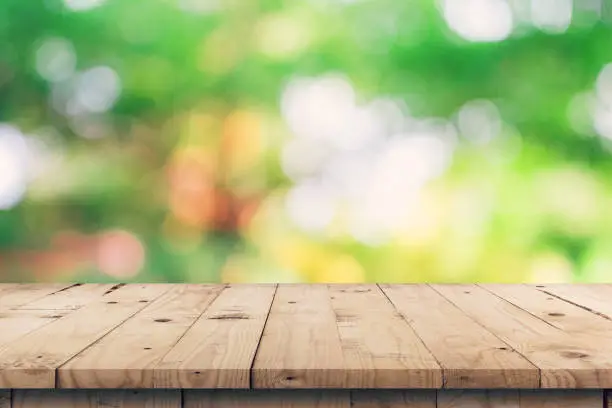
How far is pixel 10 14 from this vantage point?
227 centimetres

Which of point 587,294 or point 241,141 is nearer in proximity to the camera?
point 587,294

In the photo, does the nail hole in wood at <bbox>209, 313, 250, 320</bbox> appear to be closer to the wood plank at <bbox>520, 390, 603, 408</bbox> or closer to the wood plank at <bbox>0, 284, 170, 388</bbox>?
the wood plank at <bbox>0, 284, 170, 388</bbox>

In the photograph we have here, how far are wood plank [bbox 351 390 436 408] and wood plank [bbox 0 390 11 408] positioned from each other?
18.7 inches

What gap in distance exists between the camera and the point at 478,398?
1.25 metres

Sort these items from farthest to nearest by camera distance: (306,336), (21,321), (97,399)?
1. (21,321)
2. (306,336)
3. (97,399)

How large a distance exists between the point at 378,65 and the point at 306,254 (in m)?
0.51

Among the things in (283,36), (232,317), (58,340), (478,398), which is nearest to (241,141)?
(283,36)

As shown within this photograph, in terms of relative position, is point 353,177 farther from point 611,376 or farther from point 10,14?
point 611,376

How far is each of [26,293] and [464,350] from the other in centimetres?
113

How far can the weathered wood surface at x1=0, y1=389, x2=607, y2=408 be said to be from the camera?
125cm

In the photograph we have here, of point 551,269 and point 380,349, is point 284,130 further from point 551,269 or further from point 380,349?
point 380,349

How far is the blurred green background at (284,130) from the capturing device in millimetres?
2258

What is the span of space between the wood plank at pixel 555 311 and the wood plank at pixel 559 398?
24cm

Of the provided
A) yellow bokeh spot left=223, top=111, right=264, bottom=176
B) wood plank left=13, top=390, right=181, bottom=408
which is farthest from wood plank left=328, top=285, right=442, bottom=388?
yellow bokeh spot left=223, top=111, right=264, bottom=176
